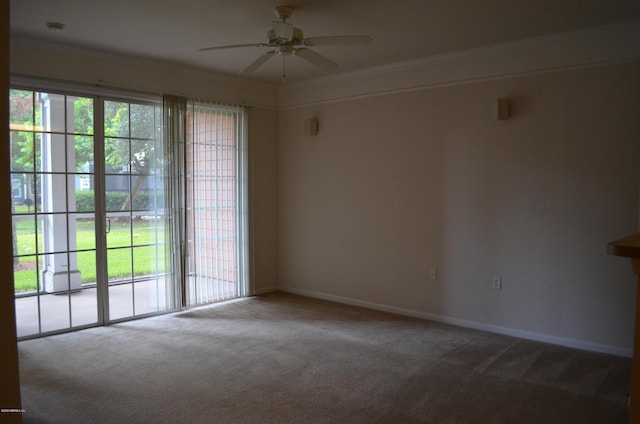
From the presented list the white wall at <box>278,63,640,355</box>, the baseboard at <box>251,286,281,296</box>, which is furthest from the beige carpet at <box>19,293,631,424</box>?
the baseboard at <box>251,286,281,296</box>

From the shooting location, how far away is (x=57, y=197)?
14.6 feet

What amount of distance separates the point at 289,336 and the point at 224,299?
5.31 feet

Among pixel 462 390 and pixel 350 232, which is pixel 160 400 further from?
pixel 350 232

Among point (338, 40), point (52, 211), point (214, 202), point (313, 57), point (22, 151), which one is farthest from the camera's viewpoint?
point (214, 202)

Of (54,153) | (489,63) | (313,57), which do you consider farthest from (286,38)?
Answer: (54,153)

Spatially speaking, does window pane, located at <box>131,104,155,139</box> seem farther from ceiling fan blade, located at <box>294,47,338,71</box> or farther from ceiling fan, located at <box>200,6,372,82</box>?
ceiling fan blade, located at <box>294,47,338,71</box>

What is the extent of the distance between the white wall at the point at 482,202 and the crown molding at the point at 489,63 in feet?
0.28

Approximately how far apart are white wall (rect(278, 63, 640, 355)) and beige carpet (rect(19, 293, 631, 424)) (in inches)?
16.5

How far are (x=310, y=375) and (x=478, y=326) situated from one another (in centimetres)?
201

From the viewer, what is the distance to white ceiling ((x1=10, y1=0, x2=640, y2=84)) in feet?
11.1

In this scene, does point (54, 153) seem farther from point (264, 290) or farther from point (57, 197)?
point (264, 290)

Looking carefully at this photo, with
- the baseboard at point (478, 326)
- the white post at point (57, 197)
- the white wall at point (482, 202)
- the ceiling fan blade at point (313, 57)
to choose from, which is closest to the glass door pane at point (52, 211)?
the white post at point (57, 197)

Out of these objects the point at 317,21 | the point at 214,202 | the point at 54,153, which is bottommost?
the point at 214,202

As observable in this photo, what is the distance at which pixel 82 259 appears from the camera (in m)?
4.62
